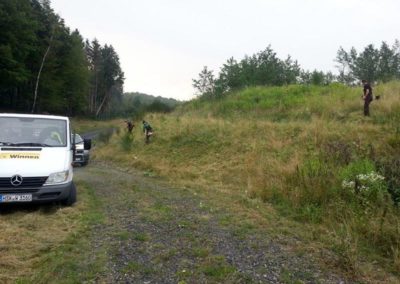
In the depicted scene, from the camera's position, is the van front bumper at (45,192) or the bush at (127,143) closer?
the van front bumper at (45,192)

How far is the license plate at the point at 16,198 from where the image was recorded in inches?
285

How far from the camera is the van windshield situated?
28.1 ft

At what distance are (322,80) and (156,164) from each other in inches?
752

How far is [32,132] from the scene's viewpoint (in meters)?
8.92

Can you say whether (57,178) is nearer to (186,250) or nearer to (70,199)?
(70,199)

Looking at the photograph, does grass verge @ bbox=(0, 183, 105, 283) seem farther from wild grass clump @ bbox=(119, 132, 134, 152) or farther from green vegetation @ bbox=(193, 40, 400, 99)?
green vegetation @ bbox=(193, 40, 400, 99)

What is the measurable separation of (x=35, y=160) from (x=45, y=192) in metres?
0.68

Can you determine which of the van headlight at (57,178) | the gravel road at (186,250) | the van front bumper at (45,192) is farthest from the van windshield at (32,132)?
the gravel road at (186,250)

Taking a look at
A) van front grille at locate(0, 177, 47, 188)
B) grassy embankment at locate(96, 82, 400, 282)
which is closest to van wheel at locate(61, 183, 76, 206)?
van front grille at locate(0, 177, 47, 188)

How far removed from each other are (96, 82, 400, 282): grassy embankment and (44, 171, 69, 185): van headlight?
11.1ft

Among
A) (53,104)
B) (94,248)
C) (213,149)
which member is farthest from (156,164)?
(53,104)

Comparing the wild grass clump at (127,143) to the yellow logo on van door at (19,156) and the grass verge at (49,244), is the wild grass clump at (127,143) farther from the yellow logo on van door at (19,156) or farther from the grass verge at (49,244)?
the yellow logo on van door at (19,156)

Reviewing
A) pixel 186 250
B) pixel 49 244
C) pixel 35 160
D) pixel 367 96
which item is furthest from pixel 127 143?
pixel 186 250

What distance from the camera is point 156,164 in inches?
624
